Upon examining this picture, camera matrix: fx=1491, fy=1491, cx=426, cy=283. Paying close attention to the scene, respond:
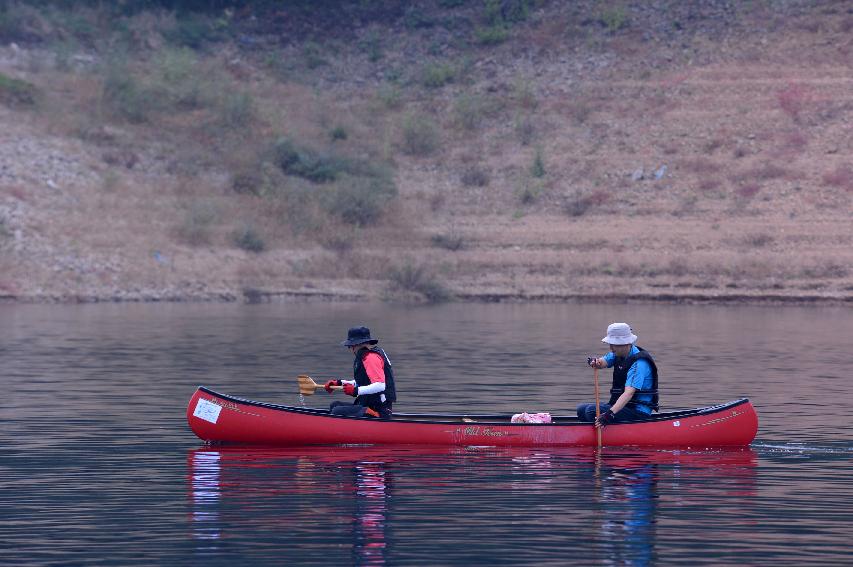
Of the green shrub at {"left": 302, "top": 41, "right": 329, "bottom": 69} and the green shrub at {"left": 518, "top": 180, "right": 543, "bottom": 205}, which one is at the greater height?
the green shrub at {"left": 302, "top": 41, "right": 329, "bottom": 69}

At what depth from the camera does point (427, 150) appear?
6072cm

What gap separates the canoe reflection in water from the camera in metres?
13.6

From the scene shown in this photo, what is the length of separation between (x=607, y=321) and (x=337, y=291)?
454 inches

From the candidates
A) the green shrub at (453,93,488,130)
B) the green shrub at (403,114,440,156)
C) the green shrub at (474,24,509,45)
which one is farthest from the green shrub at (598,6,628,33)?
the green shrub at (403,114,440,156)

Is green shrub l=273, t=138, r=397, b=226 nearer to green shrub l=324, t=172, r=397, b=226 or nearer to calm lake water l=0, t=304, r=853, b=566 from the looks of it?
green shrub l=324, t=172, r=397, b=226

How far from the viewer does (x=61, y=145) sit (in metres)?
56.6

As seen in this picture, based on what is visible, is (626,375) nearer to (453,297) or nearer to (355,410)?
(355,410)

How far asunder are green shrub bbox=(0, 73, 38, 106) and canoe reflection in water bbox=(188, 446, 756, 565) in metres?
42.8

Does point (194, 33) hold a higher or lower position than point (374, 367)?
higher

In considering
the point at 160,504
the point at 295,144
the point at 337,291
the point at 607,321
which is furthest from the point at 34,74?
the point at 160,504

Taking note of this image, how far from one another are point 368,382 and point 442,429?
112cm

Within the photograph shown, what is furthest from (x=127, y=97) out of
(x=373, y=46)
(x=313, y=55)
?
(x=373, y=46)

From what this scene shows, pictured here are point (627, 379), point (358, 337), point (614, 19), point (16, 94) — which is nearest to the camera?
point (358, 337)

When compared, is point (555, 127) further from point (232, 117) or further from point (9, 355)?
point (9, 355)
